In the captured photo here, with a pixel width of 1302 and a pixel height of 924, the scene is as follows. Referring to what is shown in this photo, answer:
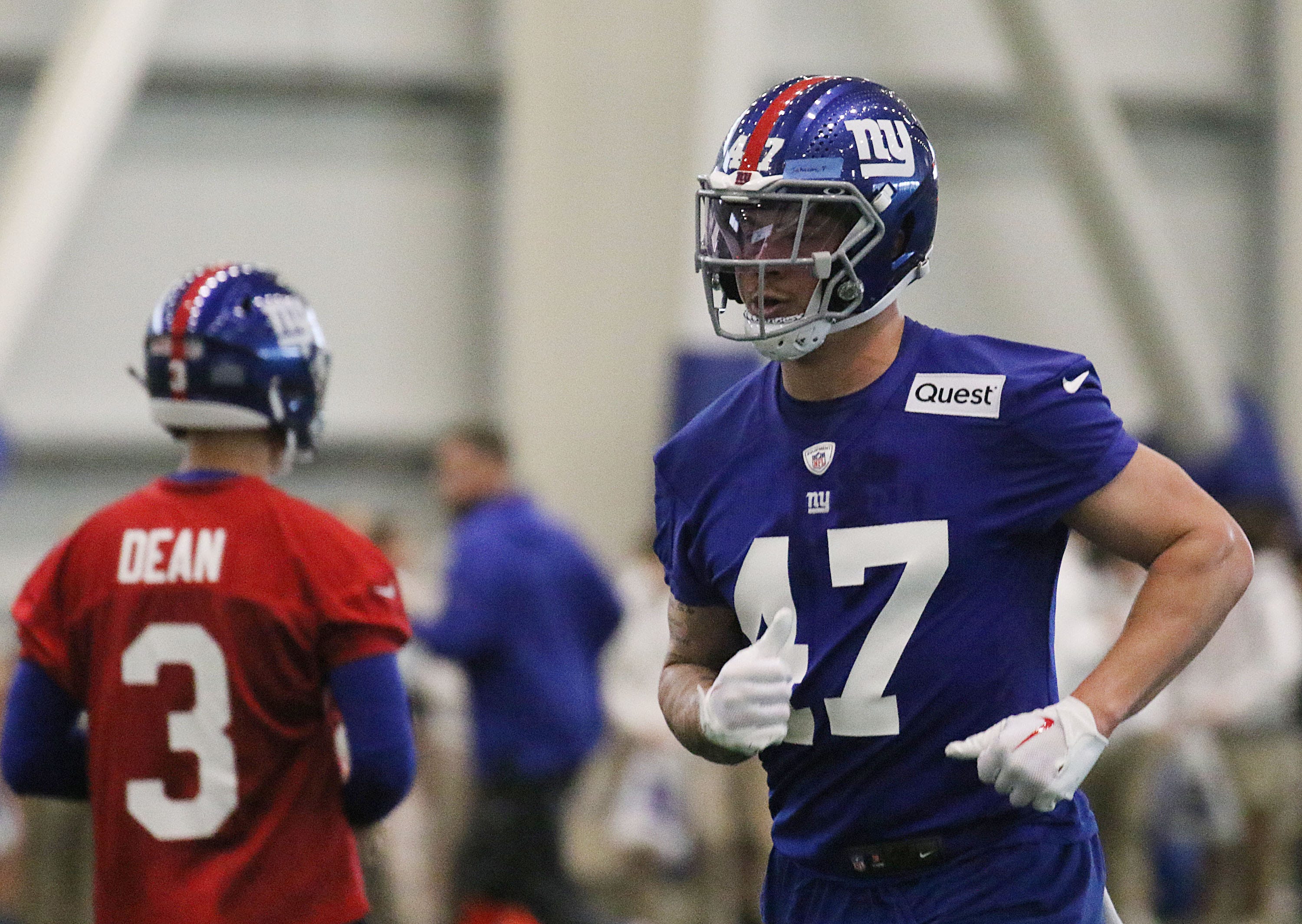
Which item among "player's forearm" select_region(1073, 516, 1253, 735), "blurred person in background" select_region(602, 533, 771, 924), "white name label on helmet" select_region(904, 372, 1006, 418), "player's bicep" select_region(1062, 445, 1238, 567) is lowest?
"blurred person in background" select_region(602, 533, 771, 924)

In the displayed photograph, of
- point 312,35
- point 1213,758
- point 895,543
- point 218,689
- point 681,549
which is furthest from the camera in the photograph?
point 312,35

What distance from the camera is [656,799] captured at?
8.87 m

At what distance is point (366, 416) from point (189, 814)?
8.29 metres

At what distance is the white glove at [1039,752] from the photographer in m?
2.47

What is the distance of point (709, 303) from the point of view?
2.88 meters

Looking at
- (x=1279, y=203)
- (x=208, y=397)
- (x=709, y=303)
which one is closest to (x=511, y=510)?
(x=208, y=397)

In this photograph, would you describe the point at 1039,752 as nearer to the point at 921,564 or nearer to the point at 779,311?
the point at 921,564

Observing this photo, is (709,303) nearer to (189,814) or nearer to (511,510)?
(189,814)

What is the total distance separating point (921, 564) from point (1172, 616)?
361 millimetres

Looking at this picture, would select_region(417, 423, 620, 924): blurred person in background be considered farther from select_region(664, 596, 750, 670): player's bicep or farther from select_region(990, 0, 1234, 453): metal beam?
select_region(990, 0, 1234, 453): metal beam

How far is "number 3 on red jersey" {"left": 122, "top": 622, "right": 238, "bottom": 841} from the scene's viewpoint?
10.3 ft

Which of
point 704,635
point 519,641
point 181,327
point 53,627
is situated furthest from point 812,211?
point 519,641

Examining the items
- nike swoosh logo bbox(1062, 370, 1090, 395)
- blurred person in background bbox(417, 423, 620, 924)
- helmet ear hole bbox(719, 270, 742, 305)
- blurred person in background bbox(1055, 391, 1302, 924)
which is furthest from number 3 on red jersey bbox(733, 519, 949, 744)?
blurred person in background bbox(1055, 391, 1302, 924)

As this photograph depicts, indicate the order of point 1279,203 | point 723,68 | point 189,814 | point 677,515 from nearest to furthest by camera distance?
point 677,515
point 189,814
point 723,68
point 1279,203
